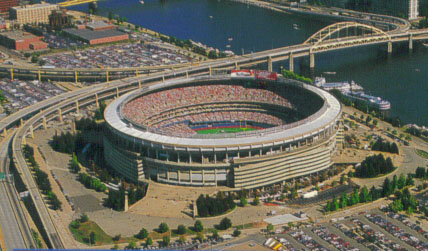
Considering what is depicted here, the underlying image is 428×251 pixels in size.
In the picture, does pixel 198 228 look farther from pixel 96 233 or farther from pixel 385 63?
pixel 385 63

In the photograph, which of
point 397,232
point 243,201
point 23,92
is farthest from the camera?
Answer: point 23,92

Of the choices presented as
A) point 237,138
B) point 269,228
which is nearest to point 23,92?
point 237,138

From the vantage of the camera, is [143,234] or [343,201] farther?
[343,201]

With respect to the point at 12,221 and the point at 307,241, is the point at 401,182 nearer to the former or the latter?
the point at 307,241

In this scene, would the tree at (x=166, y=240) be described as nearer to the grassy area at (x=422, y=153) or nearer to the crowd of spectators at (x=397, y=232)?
the crowd of spectators at (x=397, y=232)

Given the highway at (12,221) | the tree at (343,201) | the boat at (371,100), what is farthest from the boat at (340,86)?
the highway at (12,221)
